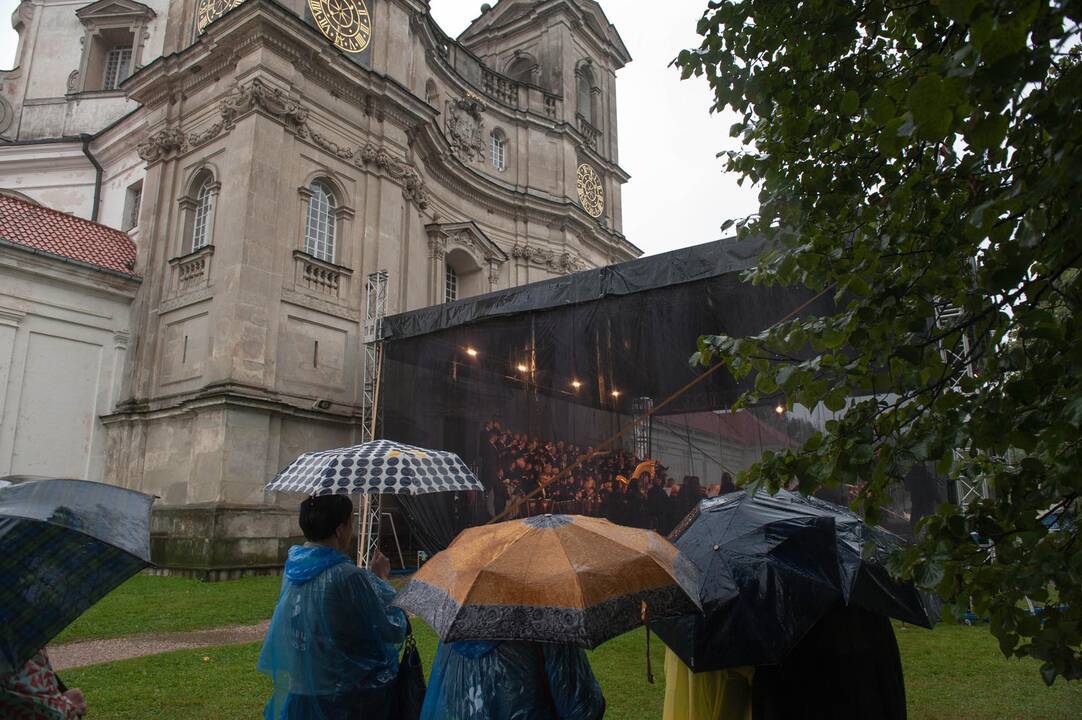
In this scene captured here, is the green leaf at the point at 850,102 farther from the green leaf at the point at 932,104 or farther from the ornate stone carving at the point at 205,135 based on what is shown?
the ornate stone carving at the point at 205,135

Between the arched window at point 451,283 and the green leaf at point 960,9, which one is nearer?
the green leaf at point 960,9

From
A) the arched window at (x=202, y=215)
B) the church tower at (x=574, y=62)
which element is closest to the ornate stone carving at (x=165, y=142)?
the arched window at (x=202, y=215)

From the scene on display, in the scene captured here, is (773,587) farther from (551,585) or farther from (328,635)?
(328,635)

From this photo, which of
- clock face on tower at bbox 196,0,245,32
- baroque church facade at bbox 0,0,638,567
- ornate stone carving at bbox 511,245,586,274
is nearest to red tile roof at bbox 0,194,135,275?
baroque church facade at bbox 0,0,638,567

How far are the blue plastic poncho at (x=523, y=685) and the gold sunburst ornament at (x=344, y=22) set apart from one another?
17261 mm

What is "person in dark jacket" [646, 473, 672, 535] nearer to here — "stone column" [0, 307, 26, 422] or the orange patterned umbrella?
the orange patterned umbrella

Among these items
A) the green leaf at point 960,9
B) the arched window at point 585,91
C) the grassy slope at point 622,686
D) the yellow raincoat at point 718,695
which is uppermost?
the arched window at point 585,91

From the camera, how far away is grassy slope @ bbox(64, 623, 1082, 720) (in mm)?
5629

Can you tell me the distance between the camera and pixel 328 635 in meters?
3.10

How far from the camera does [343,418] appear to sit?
16.0 meters

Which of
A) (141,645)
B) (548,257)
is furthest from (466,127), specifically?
(141,645)

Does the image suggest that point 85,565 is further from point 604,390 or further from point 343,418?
point 343,418

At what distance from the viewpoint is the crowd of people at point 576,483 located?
36.4ft

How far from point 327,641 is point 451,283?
2007cm
